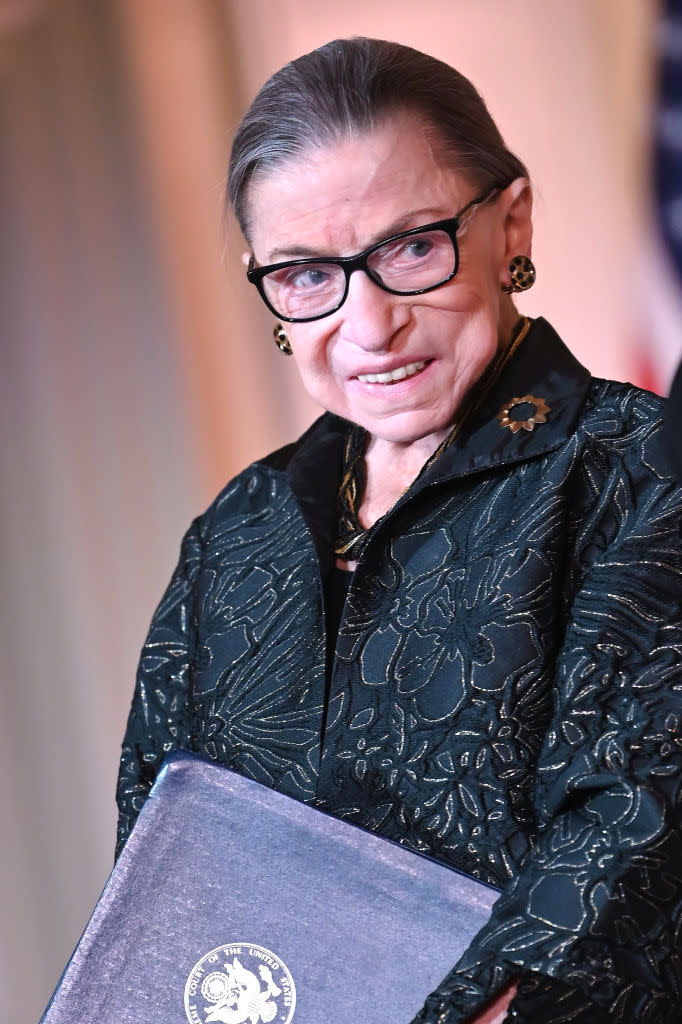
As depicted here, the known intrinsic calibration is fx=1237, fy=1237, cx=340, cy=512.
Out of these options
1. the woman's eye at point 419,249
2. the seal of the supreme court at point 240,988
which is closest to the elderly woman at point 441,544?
the woman's eye at point 419,249

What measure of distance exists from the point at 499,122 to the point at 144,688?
4.23 feet

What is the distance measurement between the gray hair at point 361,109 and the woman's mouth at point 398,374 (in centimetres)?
20

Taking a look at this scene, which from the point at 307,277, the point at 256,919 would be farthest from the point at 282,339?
the point at 256,919

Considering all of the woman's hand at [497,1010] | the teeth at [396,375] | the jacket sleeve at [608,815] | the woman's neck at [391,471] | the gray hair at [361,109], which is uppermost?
the gray hair at [361,109]

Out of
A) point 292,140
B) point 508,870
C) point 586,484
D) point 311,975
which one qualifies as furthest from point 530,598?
point 292,140

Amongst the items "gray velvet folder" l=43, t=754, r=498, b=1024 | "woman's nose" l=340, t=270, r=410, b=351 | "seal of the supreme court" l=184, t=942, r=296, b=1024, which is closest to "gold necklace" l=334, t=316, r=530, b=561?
"woman's nose" l=340, t=270, r=410, b=351

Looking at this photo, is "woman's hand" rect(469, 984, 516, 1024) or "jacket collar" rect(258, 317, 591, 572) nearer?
"woman's hand" rect(469, 984, 516, 1024)

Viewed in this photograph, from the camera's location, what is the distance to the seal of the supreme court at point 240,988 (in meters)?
1.06

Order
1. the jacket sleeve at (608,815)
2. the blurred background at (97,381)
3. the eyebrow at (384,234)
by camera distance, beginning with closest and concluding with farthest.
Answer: the jacket sleeve at (608,815), the eyebrow at (384,234), the blurred background at (97,381)

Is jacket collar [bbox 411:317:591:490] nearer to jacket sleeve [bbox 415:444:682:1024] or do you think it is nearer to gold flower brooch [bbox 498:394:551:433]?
gold flower brooch [bbox 498:394:551:433]

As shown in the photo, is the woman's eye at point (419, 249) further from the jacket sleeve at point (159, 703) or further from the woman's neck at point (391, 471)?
the jacket sleeve at point (159, 703)

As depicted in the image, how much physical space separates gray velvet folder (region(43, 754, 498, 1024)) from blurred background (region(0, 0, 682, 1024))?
1.53 m

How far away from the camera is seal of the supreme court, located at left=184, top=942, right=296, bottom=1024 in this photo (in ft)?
3.46

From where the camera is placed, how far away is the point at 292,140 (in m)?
1.27
